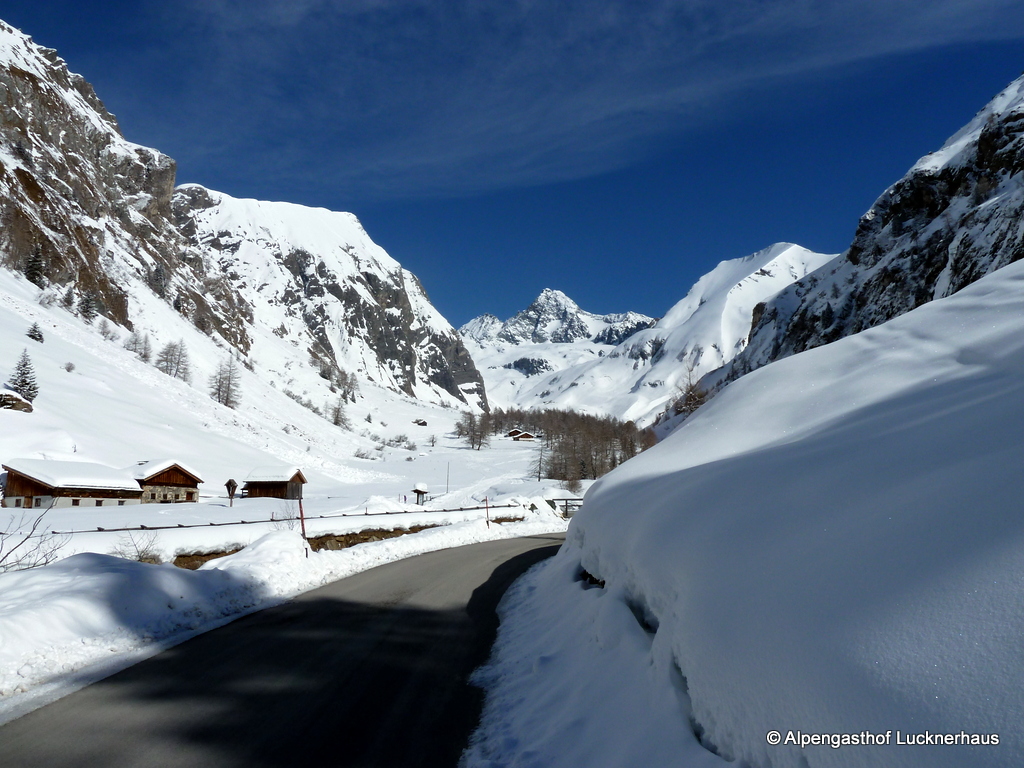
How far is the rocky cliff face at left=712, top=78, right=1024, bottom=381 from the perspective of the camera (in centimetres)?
3859

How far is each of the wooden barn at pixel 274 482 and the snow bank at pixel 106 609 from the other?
33938 millimetres

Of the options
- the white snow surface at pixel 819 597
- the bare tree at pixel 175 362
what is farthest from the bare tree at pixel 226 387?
the white snow surface at pixel 819 597

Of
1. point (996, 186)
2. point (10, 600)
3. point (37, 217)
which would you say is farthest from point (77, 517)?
point (37, 217)

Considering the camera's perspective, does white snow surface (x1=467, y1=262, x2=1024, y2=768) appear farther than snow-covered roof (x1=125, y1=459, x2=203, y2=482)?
No

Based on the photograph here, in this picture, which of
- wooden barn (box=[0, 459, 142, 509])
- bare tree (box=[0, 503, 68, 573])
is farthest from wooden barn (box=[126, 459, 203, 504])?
bare tree (box=[0, 503, 68, 573])

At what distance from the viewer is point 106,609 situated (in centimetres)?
815

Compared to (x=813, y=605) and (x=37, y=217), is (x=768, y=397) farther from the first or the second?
(x=37, y=217)

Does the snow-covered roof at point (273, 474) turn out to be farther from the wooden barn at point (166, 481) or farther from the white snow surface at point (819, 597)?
the white snow surface at point (819, 597)

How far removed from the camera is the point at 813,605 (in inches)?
124

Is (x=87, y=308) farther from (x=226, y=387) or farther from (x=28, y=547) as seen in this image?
(x=28, y=547)

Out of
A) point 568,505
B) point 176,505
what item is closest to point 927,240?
point 568,505

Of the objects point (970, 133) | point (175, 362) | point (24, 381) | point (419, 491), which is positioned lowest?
point (419, 491)

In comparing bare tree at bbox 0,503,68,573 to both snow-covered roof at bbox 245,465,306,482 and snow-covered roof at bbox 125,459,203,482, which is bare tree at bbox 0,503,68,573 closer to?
snow-covered roof at bbox 125,459,203,482

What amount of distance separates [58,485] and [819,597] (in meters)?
39.6
